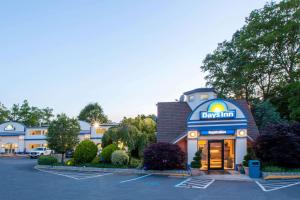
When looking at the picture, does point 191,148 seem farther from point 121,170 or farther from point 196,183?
point 196,183

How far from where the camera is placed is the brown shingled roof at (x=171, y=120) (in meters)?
26.3

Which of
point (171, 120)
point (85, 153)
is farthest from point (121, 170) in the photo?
point (171, 120)

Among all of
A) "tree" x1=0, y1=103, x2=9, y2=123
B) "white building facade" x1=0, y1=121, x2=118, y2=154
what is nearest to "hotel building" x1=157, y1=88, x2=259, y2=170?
"white building facade" x1=0, y1=121, x2=118, y2=154

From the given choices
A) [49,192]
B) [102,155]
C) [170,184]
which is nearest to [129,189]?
[170,184]

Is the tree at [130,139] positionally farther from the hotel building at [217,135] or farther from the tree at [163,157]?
the tree at [163,157]

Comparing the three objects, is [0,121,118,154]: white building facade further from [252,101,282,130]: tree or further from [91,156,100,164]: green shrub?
[252,101,282,130]: tree

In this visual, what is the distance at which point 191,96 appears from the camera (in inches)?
1183

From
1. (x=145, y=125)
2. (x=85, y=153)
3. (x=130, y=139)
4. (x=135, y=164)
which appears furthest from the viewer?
(x=145, y=125)

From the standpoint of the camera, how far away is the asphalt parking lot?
44.5ft

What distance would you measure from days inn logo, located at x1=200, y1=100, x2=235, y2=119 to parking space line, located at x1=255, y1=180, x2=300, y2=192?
7.00 m

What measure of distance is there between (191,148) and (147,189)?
31.5 ft

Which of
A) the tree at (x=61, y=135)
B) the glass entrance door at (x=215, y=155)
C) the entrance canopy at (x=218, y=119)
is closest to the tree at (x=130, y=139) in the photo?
the tree at (x=61, y=135)

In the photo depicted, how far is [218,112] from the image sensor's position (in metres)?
24.4

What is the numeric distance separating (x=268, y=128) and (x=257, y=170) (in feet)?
11.6
